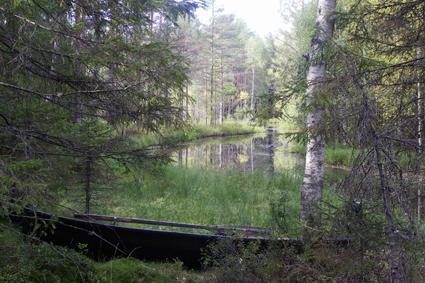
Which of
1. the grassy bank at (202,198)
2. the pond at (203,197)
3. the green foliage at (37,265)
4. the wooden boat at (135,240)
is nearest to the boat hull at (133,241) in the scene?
the wooden boat at (135,240)

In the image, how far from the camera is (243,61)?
51.5 metres

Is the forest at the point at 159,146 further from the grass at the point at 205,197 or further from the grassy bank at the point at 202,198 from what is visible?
the grass at the point at 205,197

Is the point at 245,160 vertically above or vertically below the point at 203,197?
above

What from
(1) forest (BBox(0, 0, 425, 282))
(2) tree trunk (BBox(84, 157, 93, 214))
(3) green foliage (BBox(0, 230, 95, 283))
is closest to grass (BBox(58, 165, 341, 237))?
(2) tree trunk (BBox(84, 157, 93, 214))

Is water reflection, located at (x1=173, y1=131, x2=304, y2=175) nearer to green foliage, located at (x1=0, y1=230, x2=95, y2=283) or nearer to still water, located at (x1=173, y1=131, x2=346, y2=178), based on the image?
still water, located at (x1=173, y1=131, x2=346, y2=178)

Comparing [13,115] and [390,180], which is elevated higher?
[13,115]

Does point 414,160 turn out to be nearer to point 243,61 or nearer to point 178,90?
point 178,90

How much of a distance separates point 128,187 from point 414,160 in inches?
223

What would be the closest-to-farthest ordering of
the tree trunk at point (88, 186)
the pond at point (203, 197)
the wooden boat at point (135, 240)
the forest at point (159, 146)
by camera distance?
the forest at point (159, 146)
the wooden boat at point (135, 240)
the tree trunk at point (88, 186)
the pond at point (203, 197)

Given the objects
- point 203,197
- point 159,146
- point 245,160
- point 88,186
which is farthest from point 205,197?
point 245,160

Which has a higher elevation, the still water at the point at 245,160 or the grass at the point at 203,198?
the still water at the point at 245,160

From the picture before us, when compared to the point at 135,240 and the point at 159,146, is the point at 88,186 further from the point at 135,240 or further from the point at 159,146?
the point at 159,146

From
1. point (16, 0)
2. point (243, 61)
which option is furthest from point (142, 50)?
point (243, 61)

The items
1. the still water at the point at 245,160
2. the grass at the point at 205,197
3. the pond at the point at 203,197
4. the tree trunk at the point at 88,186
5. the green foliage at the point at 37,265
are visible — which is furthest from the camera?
the still water at the point at 245,160
